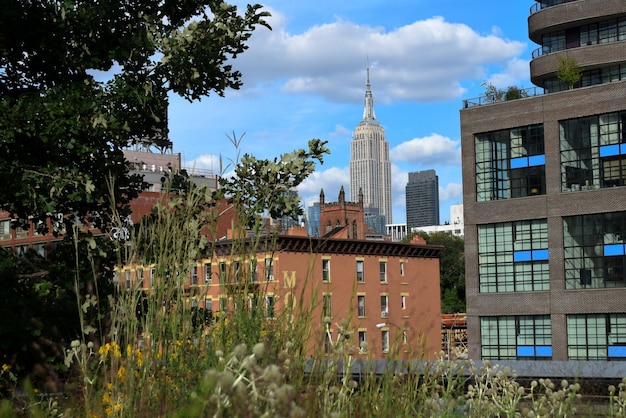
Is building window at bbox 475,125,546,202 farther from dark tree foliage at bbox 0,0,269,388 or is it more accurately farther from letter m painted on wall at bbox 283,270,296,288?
letter m painted on wall at bbox 283,270,296,288

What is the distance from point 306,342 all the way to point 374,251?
64.2 metres

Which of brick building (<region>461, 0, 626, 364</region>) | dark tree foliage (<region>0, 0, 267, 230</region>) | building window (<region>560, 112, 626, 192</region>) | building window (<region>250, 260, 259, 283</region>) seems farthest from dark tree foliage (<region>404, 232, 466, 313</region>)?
building window (<region>250, 260, 259, 283</region>)

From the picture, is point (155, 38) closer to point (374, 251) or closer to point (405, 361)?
point (405, 361)

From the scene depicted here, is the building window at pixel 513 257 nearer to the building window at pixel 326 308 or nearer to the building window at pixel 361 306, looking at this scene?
the building window at pixel 361 306

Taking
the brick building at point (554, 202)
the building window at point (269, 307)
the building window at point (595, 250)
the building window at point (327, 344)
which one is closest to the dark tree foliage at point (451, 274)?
the brick building at point (554, 202)

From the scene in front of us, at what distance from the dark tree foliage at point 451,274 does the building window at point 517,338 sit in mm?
49567

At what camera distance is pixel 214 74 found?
42.3ft

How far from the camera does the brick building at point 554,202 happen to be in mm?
49406

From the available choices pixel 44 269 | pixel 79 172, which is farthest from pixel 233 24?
pixel 44 269

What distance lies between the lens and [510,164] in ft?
178

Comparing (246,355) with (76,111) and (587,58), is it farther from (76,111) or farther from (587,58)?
(587,58)

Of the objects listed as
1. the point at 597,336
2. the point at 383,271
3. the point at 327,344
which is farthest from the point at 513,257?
the point at 327,344

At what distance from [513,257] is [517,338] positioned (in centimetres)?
524

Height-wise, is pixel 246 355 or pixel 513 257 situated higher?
pixel 513 257
